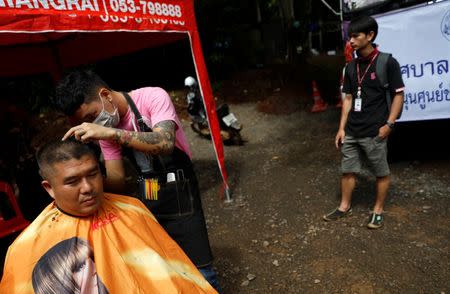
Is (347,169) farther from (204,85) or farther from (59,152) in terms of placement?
(59,152)

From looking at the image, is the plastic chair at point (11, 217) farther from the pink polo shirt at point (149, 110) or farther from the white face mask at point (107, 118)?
the white face mask at point (107, 118)

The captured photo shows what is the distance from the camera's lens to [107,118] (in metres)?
1.69

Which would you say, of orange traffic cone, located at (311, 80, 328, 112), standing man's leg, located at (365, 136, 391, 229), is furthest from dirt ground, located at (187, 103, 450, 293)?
orange traffic cone, located at (311, 80, 328, 112)

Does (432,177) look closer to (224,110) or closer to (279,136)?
(279,136)

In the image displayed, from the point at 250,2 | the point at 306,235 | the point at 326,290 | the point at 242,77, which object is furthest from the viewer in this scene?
the point at 250,2

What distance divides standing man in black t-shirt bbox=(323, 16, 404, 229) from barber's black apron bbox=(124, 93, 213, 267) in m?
1.77

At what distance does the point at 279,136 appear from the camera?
678 cm

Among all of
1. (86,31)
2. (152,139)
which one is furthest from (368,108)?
(86,31)

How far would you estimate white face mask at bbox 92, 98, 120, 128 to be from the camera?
5.47 feet

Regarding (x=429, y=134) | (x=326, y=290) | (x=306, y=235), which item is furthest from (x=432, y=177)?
(x=326, y=290)

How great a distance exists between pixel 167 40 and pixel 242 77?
6.71 m

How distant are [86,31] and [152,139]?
1312 mm

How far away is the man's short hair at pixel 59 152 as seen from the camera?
1.40 m

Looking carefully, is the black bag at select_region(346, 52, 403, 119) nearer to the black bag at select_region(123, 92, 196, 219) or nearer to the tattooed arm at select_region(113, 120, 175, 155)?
the black bag at select_region(123, 92, 196, 219)
